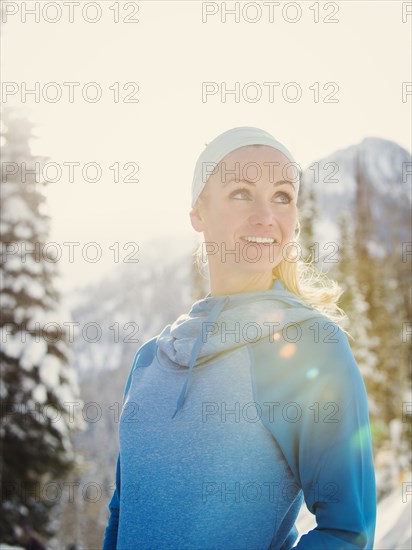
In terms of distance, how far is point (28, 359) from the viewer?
462 inches

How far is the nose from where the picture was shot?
2.53 m

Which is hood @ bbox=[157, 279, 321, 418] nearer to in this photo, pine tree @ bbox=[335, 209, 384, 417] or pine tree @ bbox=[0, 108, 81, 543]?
pine tree @ bbox=[0, 108, 81, 543]

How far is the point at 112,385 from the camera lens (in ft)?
240

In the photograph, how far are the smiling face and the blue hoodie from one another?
0.18m

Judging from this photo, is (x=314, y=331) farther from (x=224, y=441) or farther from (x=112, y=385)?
(x=112, y=385)

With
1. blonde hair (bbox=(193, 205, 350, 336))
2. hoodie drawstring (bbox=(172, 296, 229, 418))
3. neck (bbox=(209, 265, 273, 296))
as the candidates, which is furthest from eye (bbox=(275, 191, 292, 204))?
hoodie drawstring (bbox=(172, 296, 229, 418))

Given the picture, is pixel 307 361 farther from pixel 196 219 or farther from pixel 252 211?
pixel 196 219

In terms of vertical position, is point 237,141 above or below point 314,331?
above

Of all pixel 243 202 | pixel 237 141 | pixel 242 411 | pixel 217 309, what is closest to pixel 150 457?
pixel 242 411

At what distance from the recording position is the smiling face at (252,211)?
100.0 inches

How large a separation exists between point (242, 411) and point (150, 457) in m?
0.58

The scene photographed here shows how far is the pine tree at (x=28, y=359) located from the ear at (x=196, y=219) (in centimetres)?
1000

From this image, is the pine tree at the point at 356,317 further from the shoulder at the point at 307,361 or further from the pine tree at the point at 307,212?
the shoulder at the point at 307,361

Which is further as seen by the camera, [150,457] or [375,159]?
[375,159]
